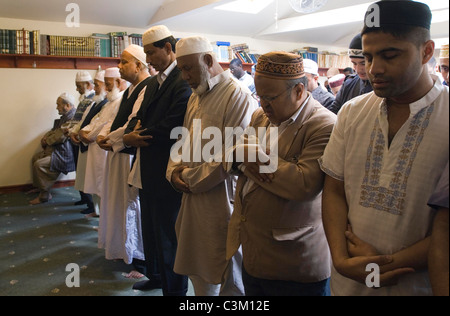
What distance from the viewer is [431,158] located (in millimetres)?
847

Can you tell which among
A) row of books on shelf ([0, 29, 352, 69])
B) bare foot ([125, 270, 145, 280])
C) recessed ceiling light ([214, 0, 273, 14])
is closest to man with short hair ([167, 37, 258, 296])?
bare foot ([125, 270, 145, 280])

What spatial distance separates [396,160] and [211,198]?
1.02m

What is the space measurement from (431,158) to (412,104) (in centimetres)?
13

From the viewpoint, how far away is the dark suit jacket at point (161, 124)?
2.14m

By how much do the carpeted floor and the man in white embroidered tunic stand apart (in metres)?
1.78

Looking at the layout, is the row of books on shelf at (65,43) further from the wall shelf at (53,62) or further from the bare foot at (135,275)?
the bare foot at (135,275)

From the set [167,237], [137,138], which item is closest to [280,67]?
[137,138]

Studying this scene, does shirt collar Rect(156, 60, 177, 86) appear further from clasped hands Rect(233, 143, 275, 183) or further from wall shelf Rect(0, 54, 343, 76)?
wall shelf Rect(0, 54, 343, 76)

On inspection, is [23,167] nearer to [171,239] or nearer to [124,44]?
[124,44]

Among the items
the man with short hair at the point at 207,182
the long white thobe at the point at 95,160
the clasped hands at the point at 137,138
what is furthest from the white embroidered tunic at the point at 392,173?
the long white thobe at the point at 95,160

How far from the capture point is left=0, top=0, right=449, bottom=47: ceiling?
5039 mm

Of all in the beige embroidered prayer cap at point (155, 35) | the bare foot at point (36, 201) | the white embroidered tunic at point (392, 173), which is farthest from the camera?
the bare foot at point (36, 201)

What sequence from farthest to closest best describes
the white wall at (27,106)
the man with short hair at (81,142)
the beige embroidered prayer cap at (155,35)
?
the white wall at (27,106) < the man with short hair at (81,142) < the beige embroidered prayer cap at (155,35)

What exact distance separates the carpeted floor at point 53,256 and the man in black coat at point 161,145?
16.9 inches
